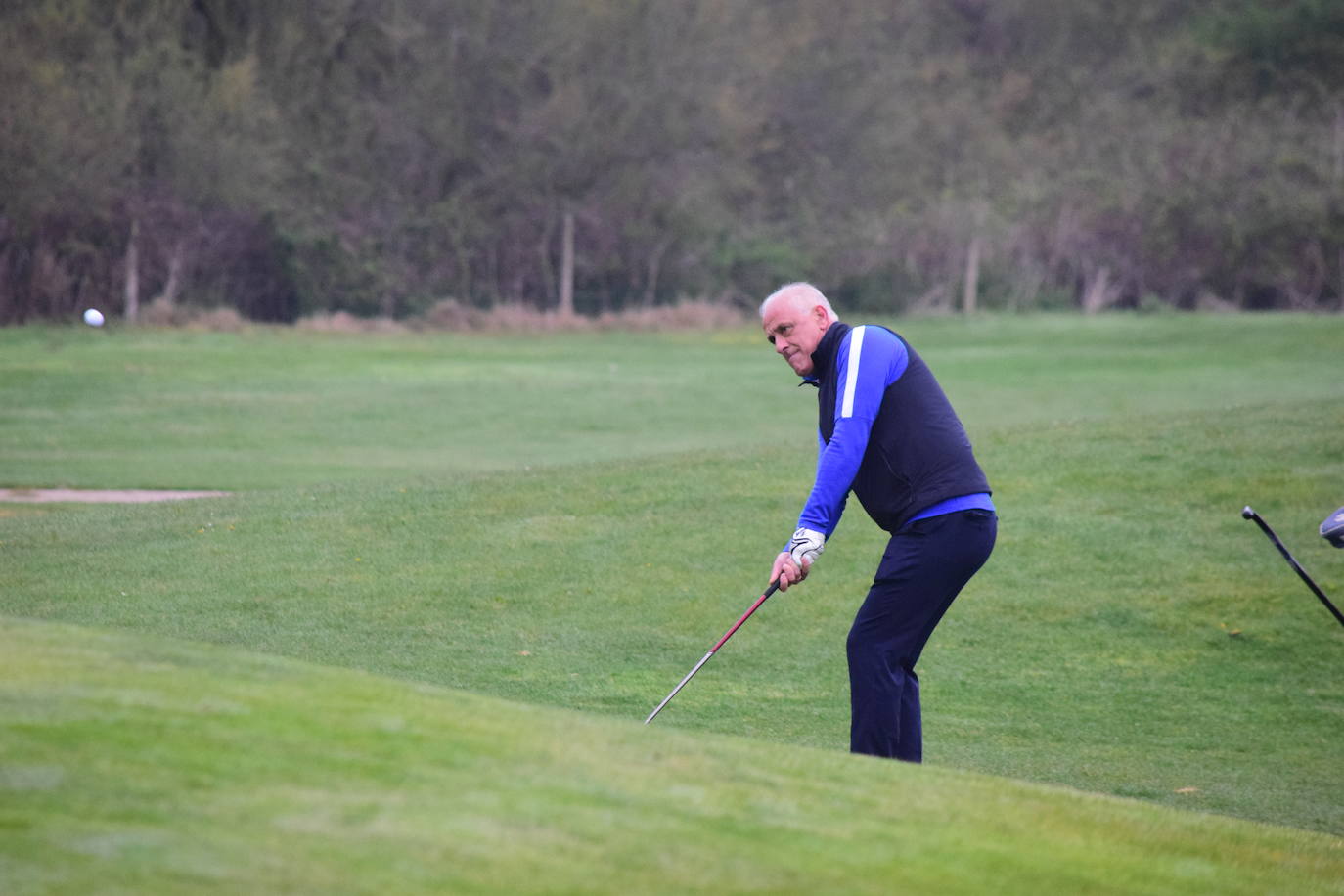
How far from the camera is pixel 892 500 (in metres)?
6.28

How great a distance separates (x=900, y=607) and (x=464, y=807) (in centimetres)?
269

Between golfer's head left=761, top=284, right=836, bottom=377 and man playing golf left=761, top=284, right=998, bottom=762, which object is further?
golfer's head left=761, top=284, right=836, bottom=377

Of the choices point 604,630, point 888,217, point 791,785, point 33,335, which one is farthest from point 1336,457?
point 888,217

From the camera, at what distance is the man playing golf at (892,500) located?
610cm

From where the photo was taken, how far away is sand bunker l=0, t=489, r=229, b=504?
15.0 m

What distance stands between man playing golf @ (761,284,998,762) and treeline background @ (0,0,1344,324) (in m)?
38.4

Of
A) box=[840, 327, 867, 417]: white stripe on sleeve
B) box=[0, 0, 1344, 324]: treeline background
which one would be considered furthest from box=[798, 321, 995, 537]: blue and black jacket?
box=[0, 0, 1344, 324]: treeline background

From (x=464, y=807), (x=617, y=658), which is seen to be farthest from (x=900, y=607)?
(x=617, y=658)

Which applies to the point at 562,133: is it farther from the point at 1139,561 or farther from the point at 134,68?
the point at 1139,561

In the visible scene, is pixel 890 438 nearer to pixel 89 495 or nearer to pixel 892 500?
pixel 892 500

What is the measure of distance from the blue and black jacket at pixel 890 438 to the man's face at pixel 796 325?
85 millimetres

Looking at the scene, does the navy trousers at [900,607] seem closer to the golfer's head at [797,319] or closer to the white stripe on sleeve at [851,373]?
the white stripe on sleeve at [851,373]

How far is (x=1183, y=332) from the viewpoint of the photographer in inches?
1489

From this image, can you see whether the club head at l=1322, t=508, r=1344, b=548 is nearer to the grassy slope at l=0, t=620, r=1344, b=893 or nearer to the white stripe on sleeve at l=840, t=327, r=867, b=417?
the grassy slope at l=0, t=620, r=1344, b=893
